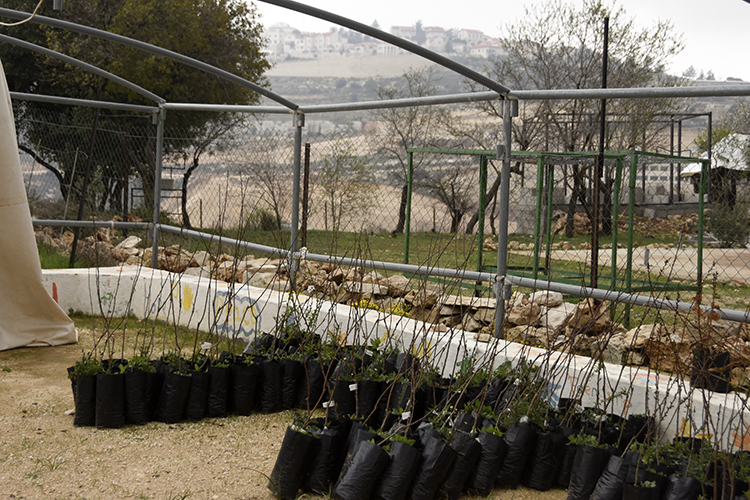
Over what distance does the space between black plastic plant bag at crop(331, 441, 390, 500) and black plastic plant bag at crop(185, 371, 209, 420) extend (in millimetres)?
1289

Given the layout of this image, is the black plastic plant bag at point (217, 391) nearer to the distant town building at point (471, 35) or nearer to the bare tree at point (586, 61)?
the bare tree at point (586, 61)

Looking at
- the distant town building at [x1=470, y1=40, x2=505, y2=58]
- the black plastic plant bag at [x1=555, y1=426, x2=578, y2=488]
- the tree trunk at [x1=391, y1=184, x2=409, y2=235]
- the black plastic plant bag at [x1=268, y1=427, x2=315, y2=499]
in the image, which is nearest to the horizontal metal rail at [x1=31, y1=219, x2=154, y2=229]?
the tree trunk at [x1=391, y1=184, x2=409, y2=235]

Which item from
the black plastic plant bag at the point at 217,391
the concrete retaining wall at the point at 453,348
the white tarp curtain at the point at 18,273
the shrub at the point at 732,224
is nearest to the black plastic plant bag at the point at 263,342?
the concrete retaining wall at the point at 453,348

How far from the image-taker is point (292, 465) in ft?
9.34

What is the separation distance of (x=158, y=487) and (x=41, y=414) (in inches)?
51.9

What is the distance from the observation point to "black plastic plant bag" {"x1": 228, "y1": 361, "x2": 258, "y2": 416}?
3.83 meters

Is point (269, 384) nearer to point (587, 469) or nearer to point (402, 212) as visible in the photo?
point (587, 469)

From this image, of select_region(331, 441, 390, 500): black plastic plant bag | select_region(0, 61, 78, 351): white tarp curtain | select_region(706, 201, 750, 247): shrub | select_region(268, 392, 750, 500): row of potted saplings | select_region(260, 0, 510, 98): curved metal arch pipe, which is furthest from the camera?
select_region(706, 201, 750, 247): shrub

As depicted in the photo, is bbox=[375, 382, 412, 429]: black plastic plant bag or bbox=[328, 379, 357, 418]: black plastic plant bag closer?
bbox=[375, 382, 412, 429]: black plastic plant bag

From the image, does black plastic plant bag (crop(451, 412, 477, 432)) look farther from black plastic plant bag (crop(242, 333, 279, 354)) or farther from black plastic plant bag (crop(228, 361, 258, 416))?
black plastic plant bag (crop(242, 333, 279, 354))

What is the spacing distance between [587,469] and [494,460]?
15.9 inches

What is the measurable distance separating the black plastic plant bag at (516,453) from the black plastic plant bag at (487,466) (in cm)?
6

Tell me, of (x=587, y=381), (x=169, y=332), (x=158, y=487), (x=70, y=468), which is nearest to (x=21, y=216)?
(x=169, y=332)

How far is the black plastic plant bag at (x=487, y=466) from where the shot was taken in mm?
2930
